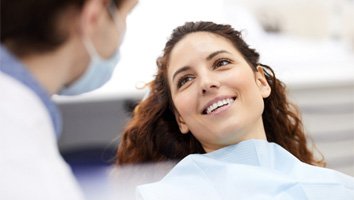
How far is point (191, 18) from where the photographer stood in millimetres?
785

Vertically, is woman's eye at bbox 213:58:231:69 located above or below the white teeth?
above

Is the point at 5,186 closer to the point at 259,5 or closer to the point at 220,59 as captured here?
the point at 220,59

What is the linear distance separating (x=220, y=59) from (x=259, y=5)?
0.83m

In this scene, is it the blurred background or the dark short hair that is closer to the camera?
the dark short hair

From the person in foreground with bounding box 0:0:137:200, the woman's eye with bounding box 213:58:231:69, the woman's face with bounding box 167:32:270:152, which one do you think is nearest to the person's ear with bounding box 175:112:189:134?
the woman's face with bounding box 167:32:270:152

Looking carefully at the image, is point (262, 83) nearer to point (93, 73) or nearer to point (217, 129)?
point (217, 129)

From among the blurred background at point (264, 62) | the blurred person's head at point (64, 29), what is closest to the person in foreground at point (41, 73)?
the blurred person's head at point (64, 29)

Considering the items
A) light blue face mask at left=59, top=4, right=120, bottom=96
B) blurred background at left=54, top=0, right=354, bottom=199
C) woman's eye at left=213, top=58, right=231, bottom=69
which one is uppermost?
light blue face mask at left=59, top=4, right=120, bottom=96

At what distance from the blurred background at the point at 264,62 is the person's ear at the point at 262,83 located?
0.24 feet

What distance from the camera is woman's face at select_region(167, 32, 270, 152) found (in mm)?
751

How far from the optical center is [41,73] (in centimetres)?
55

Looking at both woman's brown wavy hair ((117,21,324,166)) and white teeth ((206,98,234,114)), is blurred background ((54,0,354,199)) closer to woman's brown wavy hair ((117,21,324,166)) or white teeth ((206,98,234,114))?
woman's brown wavy hair ((117,21,324,166))

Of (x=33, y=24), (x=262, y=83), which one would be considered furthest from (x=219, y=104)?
(x=33, y=24)

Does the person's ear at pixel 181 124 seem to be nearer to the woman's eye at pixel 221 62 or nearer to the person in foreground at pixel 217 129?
the person in foreground at pixel 217 129
